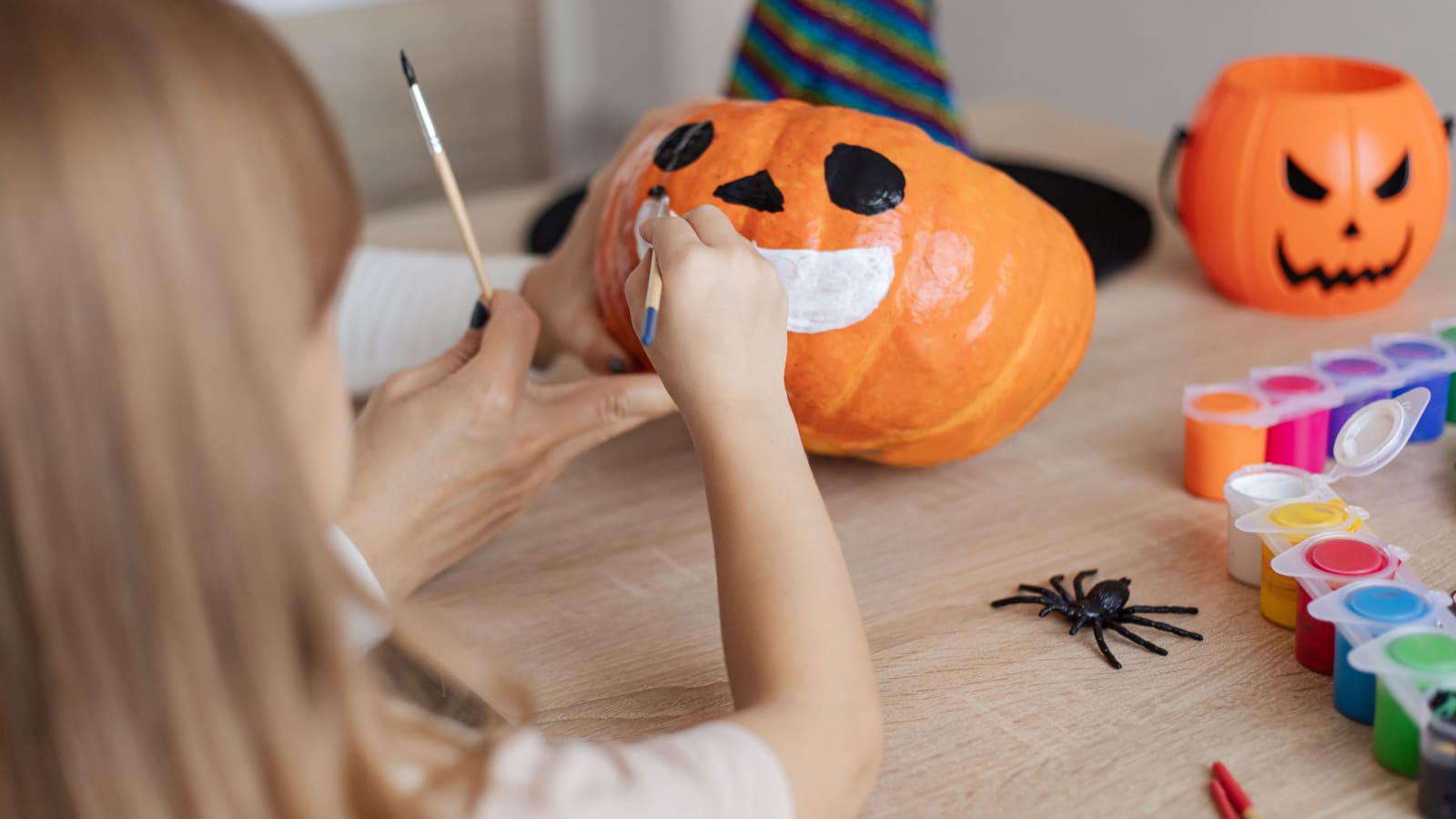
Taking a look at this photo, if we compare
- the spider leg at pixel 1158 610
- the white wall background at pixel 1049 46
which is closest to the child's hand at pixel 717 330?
the spider leg at pixel 1158 610

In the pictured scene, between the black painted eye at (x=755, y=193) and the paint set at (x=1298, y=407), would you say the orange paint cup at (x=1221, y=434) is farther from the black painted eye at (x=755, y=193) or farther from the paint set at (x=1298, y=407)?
the black painted eye at (x=755, y=193)

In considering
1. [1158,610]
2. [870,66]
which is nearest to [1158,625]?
[1158,610]

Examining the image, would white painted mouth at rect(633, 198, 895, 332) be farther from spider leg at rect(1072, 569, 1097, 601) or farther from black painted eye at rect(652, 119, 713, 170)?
spider leg at rect(1072, 569, 1097, 601)

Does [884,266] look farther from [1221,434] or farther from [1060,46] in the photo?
[1060,46]

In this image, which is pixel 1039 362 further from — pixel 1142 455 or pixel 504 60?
pixel 504 60

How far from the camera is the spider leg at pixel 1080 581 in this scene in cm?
76

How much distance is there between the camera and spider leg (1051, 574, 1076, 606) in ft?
2.47

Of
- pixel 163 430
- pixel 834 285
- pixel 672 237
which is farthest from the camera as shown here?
pixel 834 285

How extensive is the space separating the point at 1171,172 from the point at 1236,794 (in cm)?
70

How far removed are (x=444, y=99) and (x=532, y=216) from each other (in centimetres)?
135

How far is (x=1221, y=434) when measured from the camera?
2.79 ft

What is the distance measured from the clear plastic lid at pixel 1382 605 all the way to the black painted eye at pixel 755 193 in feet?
1.23

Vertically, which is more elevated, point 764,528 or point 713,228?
point 713,228

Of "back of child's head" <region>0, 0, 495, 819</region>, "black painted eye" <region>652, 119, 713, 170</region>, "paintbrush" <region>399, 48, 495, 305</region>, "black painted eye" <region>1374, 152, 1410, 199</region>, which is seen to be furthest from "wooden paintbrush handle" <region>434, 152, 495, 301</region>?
"black painted eye" <region>1374, 152, 1410, 199</region>
